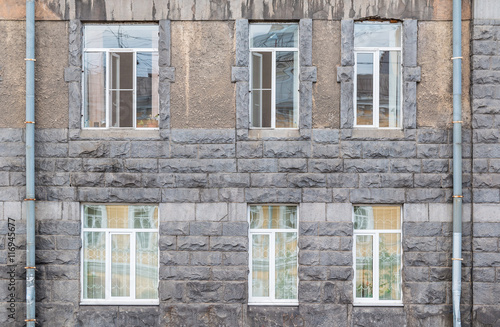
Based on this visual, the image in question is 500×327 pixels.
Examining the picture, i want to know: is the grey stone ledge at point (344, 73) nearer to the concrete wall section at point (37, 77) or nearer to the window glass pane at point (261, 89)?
the window glass pane at point (261, 89)

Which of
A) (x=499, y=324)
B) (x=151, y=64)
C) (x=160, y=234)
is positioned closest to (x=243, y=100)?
(x=151, y=64)

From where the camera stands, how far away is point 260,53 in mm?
7746

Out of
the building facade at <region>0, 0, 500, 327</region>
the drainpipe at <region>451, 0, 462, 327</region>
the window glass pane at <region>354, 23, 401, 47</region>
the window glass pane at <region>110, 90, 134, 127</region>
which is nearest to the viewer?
the drainpipe at <region>451, 0, 462, 327</region>

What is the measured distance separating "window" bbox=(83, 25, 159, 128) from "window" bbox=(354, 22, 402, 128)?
3.21 meters

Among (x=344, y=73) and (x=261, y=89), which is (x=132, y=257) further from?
(x=344, y=73)

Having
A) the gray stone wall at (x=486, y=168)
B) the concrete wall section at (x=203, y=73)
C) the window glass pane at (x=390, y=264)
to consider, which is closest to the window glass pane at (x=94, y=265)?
the concrete wall section at (x=203, y=73)

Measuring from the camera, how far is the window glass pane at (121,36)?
7734 mm

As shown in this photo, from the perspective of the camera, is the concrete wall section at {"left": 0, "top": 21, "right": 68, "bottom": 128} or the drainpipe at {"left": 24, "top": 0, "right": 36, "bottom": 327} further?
the concrete wall section at {"left": 0, "top": 21, "right": 68, "bottom": 128}

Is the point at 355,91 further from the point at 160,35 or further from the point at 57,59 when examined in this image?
the point at 57,59

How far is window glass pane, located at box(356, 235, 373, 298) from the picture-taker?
7.65 metres

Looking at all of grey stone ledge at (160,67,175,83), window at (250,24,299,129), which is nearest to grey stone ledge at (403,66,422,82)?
window at (250,24,299,129)

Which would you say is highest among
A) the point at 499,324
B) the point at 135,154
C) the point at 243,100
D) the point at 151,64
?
the point at 151,64

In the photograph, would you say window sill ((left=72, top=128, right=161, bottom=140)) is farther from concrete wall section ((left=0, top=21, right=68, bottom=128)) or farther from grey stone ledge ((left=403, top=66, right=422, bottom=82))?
grey stone ledge ((left=403, top=66, right=422, bottom=82))

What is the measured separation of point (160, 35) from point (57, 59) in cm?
164
